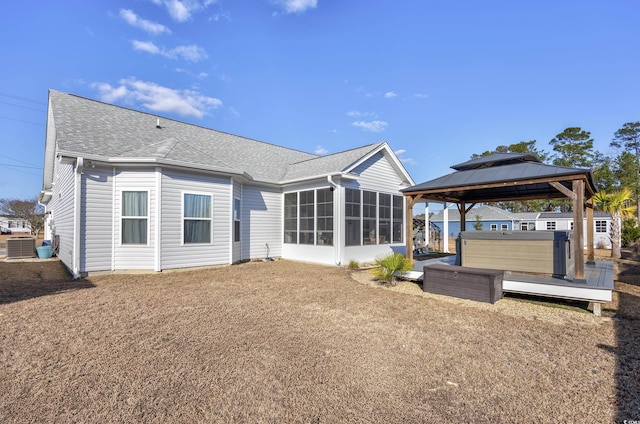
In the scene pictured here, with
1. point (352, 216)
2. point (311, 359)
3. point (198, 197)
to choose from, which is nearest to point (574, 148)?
point (352, 216)

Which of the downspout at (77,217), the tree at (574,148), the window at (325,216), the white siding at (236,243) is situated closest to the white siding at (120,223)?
the downspout at (77,217)

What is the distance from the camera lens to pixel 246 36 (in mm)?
Result: 12711

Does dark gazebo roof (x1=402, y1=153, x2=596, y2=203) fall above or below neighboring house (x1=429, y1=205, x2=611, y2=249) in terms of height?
above

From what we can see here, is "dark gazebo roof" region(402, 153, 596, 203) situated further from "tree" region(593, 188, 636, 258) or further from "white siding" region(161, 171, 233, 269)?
"tree" region(593, 188, 636, 258)

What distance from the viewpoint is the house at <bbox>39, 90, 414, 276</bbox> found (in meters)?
8.41

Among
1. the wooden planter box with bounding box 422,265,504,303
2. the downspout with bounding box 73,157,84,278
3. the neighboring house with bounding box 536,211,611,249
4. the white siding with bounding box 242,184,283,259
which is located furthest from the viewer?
the neighboring house with bounding box 536,211,611,249

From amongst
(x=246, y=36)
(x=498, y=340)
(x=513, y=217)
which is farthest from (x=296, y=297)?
(x=513, y=217)

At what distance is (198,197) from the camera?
9531 mm

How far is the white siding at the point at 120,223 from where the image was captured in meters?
8.51

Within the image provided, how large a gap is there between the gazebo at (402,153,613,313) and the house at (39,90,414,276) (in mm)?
2951

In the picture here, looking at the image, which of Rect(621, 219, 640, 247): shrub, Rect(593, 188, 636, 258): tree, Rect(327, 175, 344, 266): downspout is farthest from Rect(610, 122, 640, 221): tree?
Rect(327, 175, 344, 266): downspout

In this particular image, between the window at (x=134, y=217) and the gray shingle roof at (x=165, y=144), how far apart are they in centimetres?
112

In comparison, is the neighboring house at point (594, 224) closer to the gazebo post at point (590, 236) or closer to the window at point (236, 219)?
the gazebo post at point (590, 236)

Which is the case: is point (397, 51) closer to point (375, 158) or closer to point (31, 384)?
point (375, 158)
